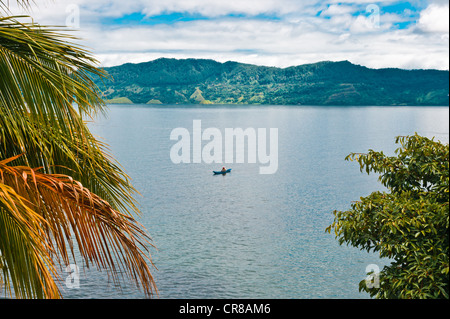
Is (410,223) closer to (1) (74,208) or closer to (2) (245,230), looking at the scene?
(1) (74,208)

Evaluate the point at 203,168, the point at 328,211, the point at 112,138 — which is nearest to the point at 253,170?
the point at 203,168

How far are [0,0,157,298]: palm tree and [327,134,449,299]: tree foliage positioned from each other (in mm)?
8197

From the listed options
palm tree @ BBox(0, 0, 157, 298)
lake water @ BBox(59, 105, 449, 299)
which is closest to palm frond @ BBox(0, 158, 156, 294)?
palm tree @ BBox(0, 0, 157, 298)

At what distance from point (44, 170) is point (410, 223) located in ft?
29.4

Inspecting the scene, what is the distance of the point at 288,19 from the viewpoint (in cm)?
17138

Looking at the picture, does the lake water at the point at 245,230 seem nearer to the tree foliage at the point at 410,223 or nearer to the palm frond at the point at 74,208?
the palm frond at the point at 74,208

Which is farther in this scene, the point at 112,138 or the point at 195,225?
the point at 112,138

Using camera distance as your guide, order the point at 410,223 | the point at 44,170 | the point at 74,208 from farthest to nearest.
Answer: the point at 410,223 < the point at 44,170 < the point at 74,208

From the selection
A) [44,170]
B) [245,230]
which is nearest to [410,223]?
[44,170]

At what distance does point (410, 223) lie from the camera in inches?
461

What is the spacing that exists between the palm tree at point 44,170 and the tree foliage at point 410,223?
820 cm

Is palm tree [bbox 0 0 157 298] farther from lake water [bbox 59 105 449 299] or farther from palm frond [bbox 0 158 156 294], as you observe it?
lake water [bbox 59 105 449 299]
